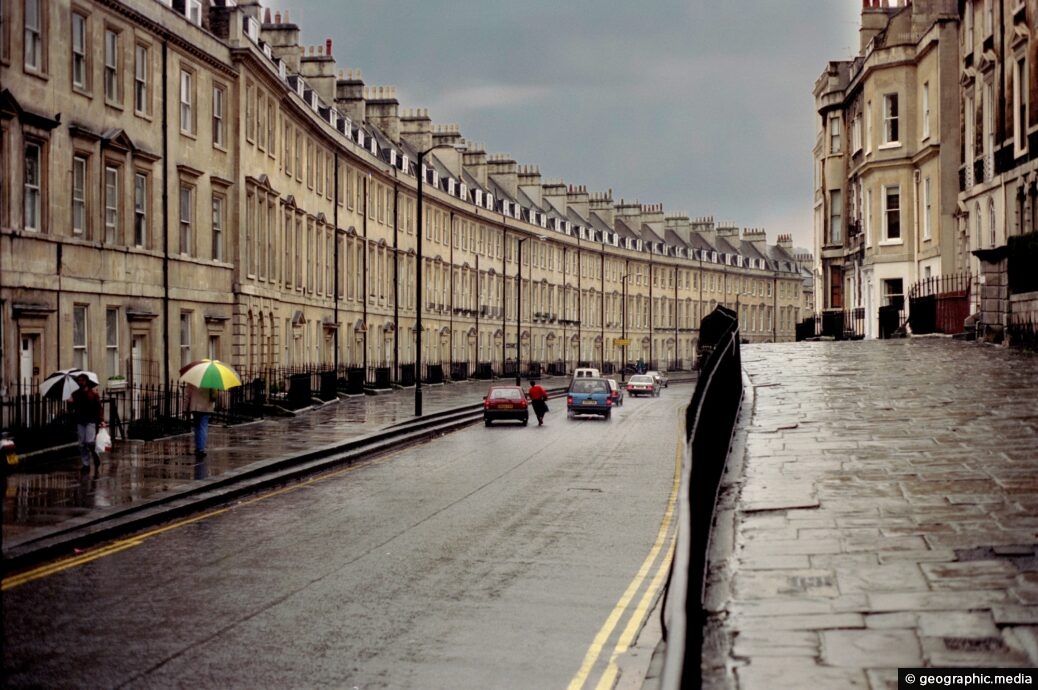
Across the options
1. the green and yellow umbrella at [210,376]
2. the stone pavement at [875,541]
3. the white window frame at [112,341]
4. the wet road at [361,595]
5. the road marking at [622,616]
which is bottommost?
the road marking at [622,616]

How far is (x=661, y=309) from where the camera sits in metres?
122

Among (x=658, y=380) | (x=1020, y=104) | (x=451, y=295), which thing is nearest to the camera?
(x=1020, y=104)

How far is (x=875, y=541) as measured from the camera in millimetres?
9461

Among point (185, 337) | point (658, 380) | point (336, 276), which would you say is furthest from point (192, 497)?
point (658, 380)

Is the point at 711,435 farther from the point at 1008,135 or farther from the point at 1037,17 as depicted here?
the point at 1008,135

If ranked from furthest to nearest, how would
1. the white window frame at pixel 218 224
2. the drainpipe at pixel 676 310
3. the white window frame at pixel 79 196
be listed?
1. the drainpipe at pixel 676 310
2. the white window frame at pixel 218 224
3. the white window frame at pixel 79 196

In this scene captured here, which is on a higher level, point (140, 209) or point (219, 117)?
point (219, 117)

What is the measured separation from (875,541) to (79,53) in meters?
24.9

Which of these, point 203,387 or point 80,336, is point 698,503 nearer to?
point 203,387

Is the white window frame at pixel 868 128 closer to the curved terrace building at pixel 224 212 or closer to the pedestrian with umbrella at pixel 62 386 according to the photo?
the curved terrace building at pixel 224 212

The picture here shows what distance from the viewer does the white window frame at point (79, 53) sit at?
28.3m

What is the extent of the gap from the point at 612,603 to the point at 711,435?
1.98 m

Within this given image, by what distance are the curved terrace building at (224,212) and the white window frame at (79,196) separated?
49mm

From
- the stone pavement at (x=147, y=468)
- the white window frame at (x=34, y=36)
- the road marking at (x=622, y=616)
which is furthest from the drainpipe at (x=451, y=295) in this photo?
the road marking at (x=622, y=616)
